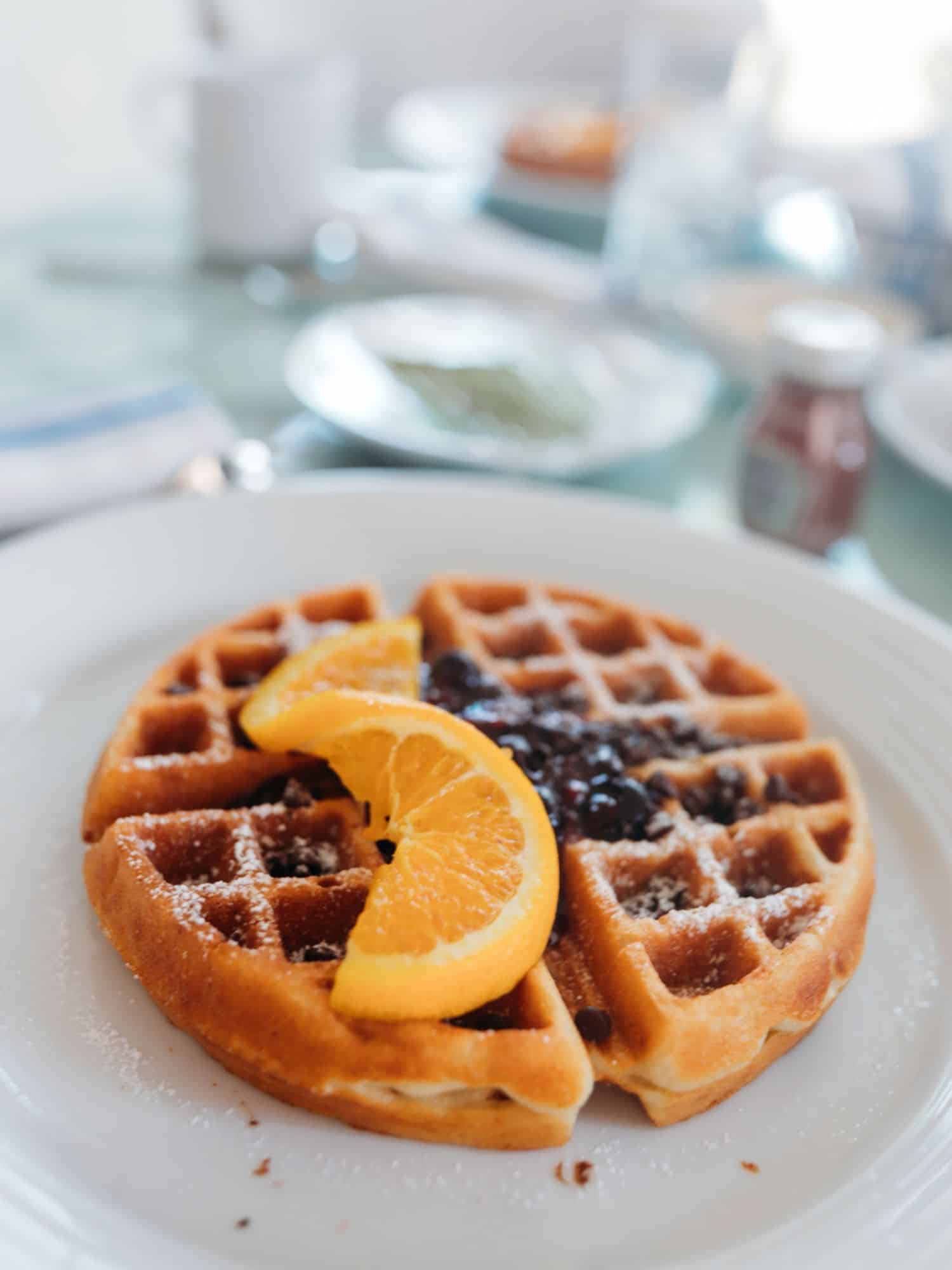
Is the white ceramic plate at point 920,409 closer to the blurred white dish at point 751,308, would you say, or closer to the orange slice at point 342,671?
the blurred white dish at point 751,308

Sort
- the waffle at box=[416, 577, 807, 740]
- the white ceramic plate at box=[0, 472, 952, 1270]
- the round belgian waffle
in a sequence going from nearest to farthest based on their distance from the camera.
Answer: the white ceramic plate at box=[0, 472, 952, 1270] < the round belgian waffle < the waffle at box=[416, 577, 807, 740]

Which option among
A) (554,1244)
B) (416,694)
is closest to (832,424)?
(416,694)

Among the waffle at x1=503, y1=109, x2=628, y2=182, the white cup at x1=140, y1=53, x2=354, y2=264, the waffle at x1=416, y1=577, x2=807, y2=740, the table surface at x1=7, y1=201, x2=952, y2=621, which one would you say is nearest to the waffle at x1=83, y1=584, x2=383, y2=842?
the waffle at x1=416, y1=577, x2=807, y2=740

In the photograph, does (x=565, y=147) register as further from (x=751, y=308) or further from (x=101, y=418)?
(x=101, y=418)

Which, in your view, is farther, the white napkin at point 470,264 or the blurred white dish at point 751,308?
the white napkin at point 470,264

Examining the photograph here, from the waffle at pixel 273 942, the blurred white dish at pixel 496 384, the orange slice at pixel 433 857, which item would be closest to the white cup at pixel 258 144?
the blurred white dish at pixel 496 384

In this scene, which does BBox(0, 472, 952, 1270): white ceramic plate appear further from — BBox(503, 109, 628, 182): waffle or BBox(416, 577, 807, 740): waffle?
BBox(503, 109, 628, 182): waffle

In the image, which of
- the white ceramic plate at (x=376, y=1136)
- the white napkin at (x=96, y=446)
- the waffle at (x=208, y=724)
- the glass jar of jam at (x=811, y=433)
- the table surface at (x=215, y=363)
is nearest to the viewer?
the white ceramic plate at (x=376, y=1136)
